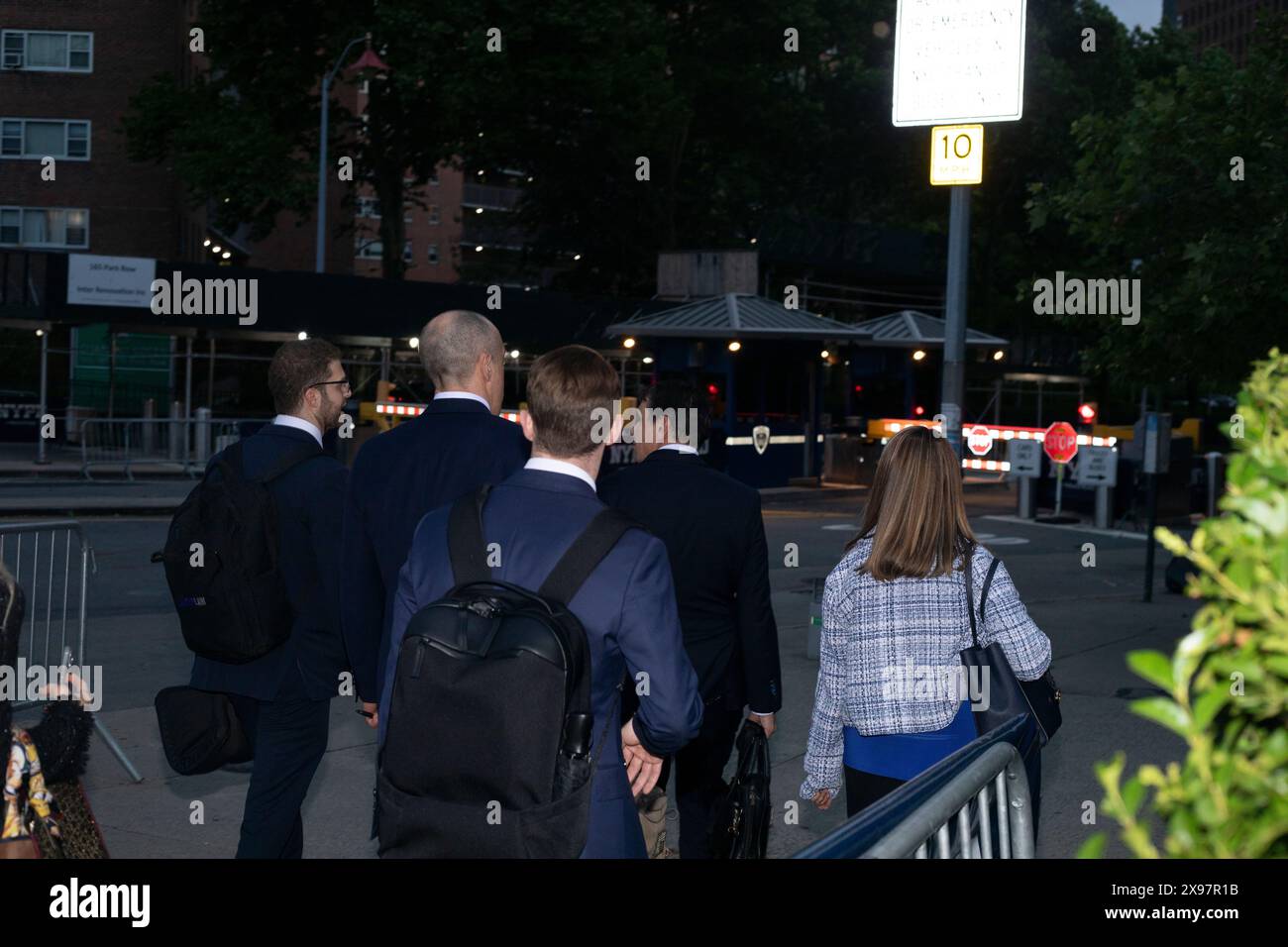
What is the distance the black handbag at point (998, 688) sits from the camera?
420 centimetres

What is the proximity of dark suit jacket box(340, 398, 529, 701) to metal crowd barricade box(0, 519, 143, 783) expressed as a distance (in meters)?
0.93

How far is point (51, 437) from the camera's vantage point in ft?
103

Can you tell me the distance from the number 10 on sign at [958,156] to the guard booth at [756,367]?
1800 centimetres

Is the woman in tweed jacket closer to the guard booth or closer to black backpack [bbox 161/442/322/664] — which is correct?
black backpack [bbox 161/442/322/664]

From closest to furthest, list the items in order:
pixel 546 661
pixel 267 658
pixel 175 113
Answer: pixel 546 661
pixel 267 658
pixel 175 113

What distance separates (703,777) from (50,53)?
47205mm

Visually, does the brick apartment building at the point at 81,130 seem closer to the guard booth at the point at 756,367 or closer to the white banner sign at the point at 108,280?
the white banner sign at the point at 108,280

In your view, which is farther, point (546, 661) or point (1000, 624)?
point (1000, 624)

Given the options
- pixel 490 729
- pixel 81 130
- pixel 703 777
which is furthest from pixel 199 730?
pixel 81 130

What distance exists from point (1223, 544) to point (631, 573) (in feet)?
6.19

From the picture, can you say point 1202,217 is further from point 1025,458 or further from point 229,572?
point 1025,458

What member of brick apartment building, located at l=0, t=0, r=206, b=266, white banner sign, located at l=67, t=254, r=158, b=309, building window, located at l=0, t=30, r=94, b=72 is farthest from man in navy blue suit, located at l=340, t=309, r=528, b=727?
building window, located at l=0, t=30, r=94, b=72
